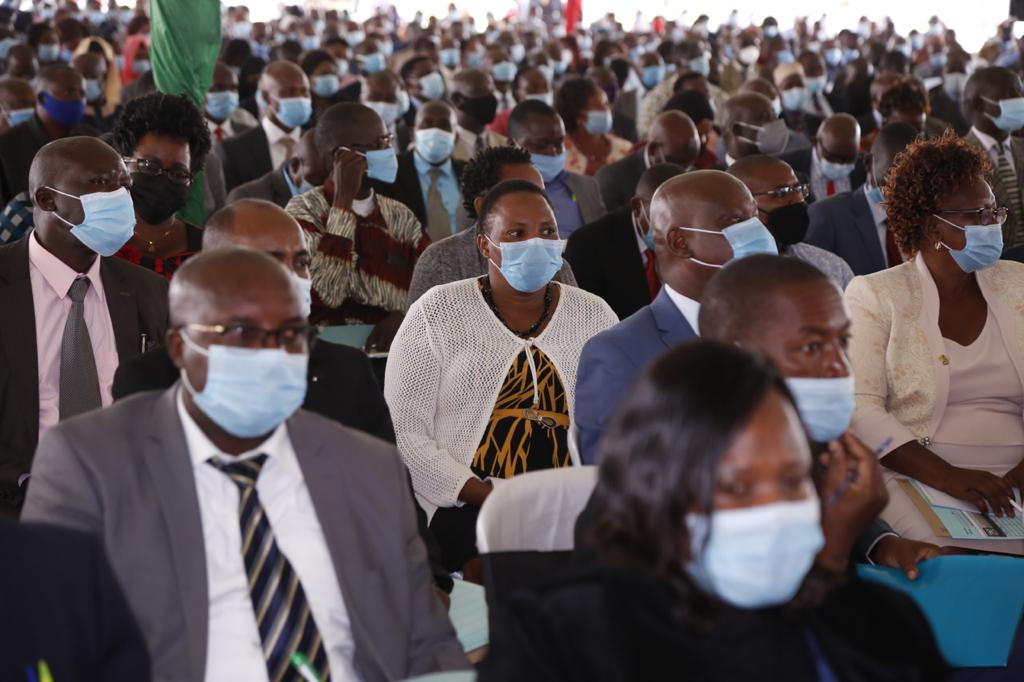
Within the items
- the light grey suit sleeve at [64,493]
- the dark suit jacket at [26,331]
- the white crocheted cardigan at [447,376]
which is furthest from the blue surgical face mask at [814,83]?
the light grey suit sleeve at [64,493]

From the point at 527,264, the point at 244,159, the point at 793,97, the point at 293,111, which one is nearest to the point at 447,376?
the point at 527,264

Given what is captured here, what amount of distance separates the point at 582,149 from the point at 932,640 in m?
6.87

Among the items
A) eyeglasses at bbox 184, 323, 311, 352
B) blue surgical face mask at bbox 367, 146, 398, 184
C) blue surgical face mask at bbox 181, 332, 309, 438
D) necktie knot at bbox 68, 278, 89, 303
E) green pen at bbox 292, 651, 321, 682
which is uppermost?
eyeglasses at bbox 184, 323, 311, 352

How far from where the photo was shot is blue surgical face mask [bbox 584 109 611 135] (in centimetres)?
851

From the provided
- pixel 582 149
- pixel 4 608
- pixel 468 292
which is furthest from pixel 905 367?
pixel 582 149

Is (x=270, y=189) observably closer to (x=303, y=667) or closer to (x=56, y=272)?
(x=56, y=272)

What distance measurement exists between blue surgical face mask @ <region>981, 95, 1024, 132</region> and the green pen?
260 inches

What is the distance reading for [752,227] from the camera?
11.9 ft

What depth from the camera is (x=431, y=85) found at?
37.1ft

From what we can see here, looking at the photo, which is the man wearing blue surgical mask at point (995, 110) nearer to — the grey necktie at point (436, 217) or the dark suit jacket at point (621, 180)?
the dark suit jacket at point (621, 180)

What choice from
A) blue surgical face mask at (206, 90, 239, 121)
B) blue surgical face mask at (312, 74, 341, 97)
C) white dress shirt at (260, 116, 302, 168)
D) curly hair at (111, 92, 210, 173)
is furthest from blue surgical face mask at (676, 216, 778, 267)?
Result: blue surgical face mask at (312, 74, 341, 97)

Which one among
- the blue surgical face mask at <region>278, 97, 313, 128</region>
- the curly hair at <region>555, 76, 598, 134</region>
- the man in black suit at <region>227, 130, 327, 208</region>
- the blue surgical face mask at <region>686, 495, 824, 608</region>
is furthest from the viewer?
the curly hair at <region>555, 76, 598, 134</region>

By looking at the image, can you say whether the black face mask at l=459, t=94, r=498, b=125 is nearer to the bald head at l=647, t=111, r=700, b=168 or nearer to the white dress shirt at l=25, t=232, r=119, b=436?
the bald head at l=647, t=111, r=700, b=168

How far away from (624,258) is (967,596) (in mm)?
2625
